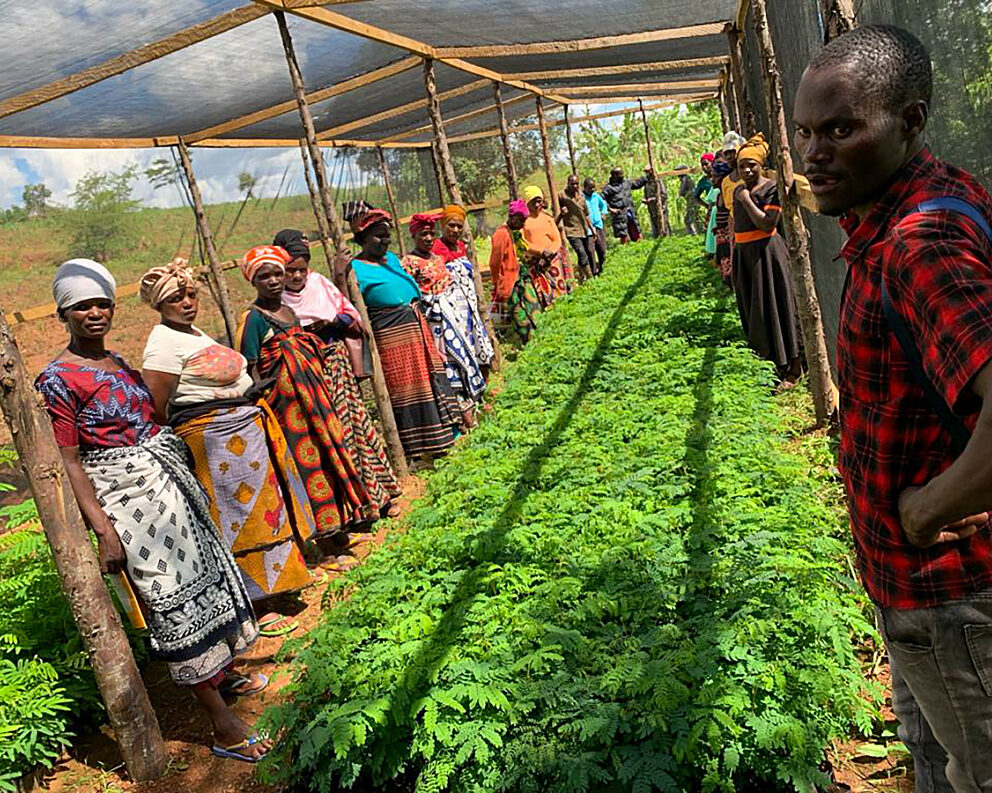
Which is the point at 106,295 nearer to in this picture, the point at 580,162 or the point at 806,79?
the point at 806,79

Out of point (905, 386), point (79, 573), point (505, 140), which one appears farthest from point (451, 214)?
point (905, 386)

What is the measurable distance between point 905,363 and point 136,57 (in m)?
5.73

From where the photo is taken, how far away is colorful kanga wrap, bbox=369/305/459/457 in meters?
6.79

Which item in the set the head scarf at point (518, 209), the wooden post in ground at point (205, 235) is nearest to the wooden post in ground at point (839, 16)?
the wooden post in ground at point (205, 235)

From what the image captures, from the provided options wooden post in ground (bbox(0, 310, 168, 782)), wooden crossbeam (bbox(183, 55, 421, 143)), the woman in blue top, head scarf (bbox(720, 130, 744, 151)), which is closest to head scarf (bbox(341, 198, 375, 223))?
the woman in blue top

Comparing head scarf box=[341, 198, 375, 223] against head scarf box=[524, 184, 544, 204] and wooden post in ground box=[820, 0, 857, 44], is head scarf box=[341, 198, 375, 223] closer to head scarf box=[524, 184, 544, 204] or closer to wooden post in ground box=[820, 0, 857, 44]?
wooden post in ground box=[820, 0, 857, 44]

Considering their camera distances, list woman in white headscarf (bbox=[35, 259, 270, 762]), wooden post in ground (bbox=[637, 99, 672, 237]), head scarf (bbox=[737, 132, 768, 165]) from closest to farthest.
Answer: woman in white headscarf (bbox=[35, 259, 270, 762]) → head scarf (bbox=[737, 132, 768, 165]) → wooden post in ground (bbox=[637, 99, 672, 237])

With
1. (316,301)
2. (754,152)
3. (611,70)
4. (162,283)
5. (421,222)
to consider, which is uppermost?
(611,70)

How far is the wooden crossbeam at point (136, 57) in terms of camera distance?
5461mm

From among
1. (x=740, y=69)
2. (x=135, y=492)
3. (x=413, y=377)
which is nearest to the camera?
(x=135, y=492)

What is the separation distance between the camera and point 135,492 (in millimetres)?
3572

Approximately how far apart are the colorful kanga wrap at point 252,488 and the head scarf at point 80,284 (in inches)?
41.4

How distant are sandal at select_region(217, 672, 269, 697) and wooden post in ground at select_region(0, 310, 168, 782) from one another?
1.87 feet

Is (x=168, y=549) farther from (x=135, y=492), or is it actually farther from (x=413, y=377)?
(x=413, y=377)
